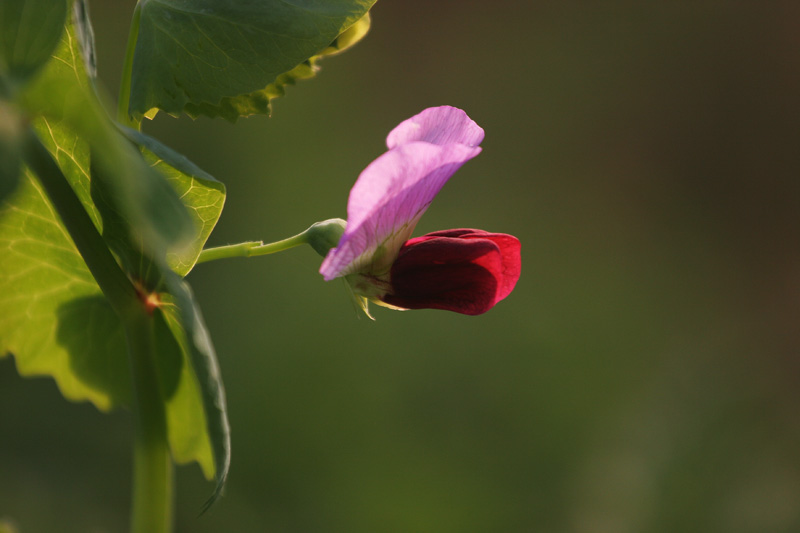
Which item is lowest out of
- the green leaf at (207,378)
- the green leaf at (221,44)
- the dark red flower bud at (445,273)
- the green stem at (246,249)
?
the green leaf at (207,378)

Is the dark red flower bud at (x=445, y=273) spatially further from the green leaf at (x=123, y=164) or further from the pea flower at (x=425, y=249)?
the green leaf at (x=123, y=164)

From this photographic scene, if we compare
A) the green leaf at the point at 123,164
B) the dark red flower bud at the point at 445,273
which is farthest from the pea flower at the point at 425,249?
the green leaf at the point at 123,164

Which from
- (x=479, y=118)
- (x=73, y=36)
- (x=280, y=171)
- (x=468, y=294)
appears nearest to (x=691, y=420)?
(x=479, y=118)

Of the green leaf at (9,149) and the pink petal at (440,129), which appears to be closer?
the green leaf at (9,149)

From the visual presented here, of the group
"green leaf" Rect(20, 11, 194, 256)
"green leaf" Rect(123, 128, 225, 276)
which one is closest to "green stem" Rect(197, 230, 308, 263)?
"green leaf" Rect(123, 128, 225, 276)

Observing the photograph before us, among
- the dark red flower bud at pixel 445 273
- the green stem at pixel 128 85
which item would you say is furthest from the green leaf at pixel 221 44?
the dark red flower bud at pixel 445 273

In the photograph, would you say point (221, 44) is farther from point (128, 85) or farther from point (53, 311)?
point (53, 311)

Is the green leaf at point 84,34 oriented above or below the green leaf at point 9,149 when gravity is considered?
above
